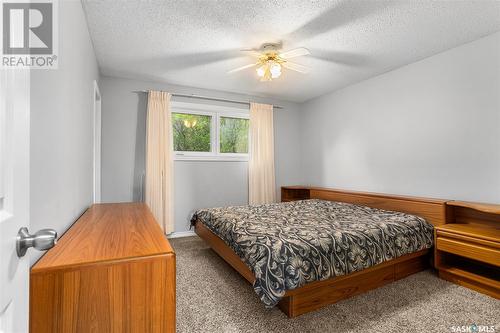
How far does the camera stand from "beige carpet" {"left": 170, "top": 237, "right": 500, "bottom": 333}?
5.46ft

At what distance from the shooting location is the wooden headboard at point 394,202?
102 inches

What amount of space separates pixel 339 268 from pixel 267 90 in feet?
10.5

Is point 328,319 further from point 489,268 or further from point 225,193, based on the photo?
point 225,193

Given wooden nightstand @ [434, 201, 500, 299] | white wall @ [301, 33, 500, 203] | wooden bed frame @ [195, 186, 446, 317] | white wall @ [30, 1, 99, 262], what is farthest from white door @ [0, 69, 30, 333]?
white wall @ [301, 33, 500, 203]

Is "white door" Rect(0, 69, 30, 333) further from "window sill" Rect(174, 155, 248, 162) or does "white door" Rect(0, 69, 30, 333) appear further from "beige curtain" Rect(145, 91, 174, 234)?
"window sill" Rect(174, 155, 248, 162)

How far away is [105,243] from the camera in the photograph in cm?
117

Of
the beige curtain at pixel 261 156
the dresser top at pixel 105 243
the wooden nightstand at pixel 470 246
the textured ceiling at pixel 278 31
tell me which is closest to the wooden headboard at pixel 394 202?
the wooden nightstand at pixel 470 246

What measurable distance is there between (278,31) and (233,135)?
2272mm

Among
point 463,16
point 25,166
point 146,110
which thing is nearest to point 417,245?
point 463,16

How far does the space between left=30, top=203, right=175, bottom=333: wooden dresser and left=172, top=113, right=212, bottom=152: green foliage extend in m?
3.07
